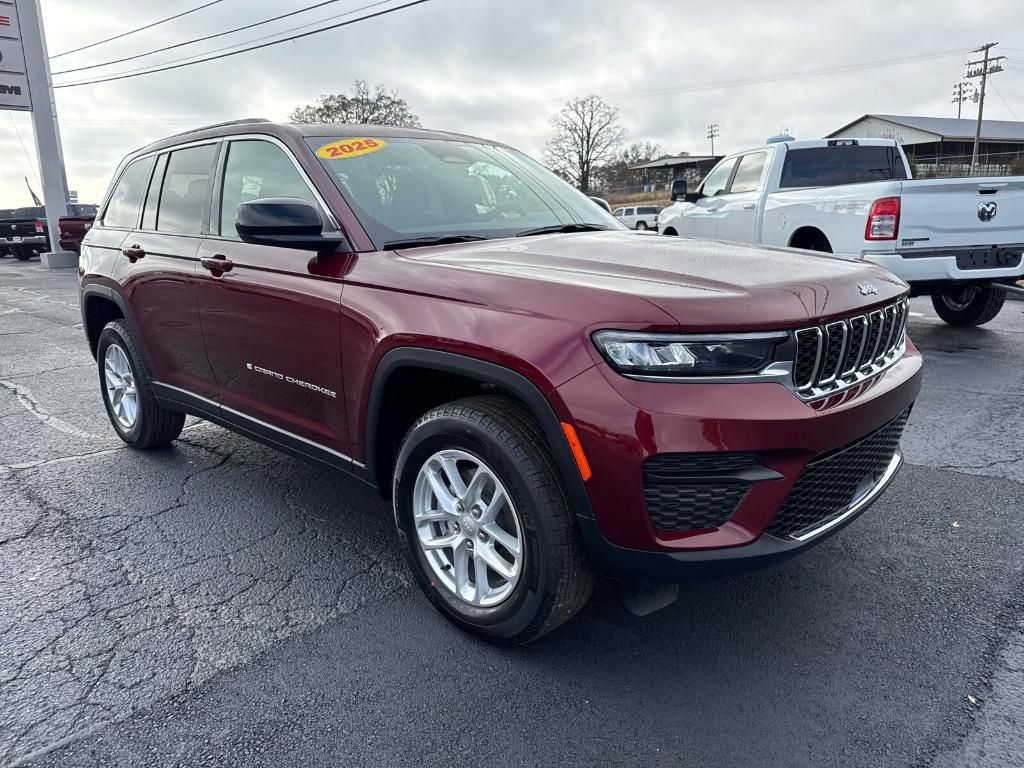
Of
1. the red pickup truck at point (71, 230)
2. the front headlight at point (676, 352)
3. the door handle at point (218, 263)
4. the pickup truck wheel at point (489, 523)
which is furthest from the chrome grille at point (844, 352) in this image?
the red pickup truck at point (71, 230)

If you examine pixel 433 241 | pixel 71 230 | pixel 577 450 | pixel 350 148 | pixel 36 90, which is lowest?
pixel 577 450

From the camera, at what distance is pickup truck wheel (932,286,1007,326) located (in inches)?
304

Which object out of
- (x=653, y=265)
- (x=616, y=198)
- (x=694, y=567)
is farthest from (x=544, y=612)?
(x=616, y=198)

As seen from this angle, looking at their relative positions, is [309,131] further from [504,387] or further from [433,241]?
[504,387]

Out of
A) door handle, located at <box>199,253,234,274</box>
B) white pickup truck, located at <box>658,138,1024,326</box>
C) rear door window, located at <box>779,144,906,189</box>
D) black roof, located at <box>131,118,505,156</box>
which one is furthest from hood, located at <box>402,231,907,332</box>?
rear door window, located at <box>779,144,906,189</box>

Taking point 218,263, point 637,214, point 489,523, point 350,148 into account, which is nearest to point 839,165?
point 350,148

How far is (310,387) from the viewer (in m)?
3.05

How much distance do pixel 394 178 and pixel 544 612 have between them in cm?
191

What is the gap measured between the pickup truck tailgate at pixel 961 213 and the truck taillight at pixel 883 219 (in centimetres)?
5

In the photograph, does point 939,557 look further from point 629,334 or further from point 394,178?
point 394,178

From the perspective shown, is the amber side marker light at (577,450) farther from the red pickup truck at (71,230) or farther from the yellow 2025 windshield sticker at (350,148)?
the red pickup truck at (71,230)

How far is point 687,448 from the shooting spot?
2.02 metres

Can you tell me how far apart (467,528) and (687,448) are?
2.80 ft

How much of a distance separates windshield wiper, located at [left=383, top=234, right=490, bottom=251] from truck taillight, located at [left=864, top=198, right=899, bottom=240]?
16.2ft
